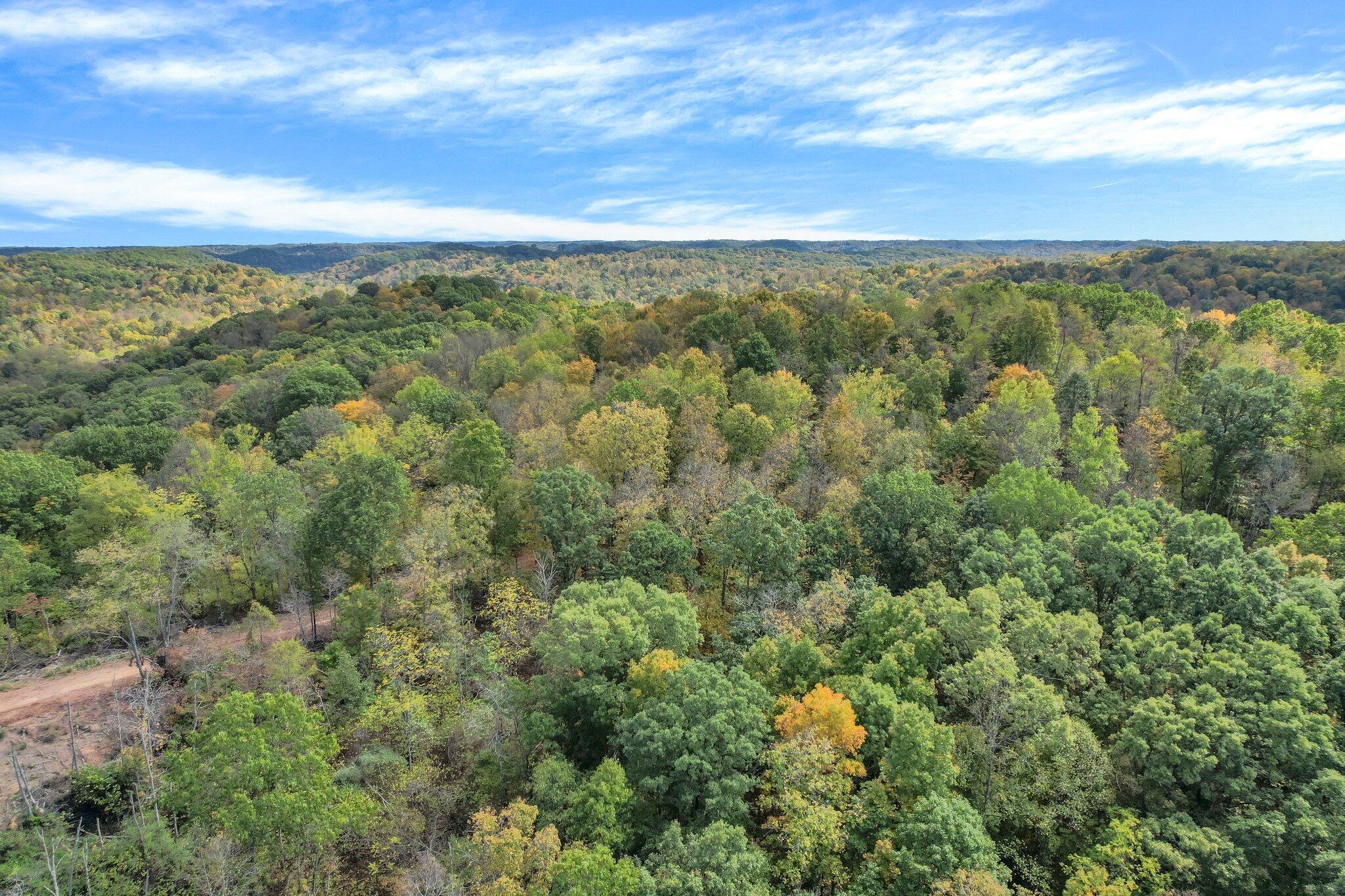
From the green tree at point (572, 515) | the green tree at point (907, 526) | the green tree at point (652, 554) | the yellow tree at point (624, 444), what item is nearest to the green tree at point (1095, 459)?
the green tree at point (907, 526)

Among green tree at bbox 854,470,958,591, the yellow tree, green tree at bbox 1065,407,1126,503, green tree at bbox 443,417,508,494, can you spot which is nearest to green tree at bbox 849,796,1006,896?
green tree at bbox 854,470,958,591

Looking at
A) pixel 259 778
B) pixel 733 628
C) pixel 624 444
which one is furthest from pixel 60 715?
pixel 733 628

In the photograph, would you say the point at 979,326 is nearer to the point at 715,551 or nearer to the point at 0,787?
the point at 715,551

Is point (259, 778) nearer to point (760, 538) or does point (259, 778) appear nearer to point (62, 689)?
point (760, 538)

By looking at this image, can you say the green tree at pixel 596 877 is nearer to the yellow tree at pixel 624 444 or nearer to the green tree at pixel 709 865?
the green tree at pixel 709 865

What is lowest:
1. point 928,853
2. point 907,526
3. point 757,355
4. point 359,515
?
point 928,853

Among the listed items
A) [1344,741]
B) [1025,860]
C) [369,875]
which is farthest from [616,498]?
[1344,741]
